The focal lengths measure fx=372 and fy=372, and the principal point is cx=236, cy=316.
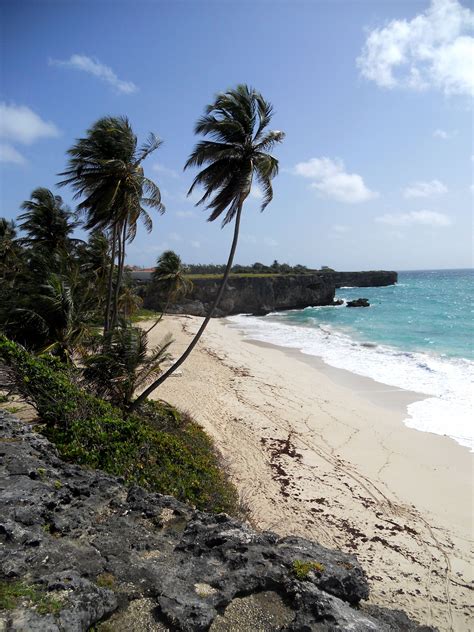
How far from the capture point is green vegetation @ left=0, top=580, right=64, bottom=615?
2914 mm

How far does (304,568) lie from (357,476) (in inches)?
217

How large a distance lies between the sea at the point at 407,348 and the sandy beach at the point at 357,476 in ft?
3.66

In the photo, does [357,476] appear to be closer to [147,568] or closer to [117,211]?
[147,568]

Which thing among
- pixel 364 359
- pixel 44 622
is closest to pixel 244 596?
pixel 44 622

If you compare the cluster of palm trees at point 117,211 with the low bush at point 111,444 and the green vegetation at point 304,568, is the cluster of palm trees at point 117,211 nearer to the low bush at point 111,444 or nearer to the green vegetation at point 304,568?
the low bush at point 111,444

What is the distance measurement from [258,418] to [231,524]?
26.1ft

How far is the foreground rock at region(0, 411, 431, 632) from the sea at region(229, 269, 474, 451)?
914cm

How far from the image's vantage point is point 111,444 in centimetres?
686

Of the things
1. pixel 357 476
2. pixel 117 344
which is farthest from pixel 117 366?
pixel 357 476

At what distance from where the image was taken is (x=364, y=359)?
2275cm

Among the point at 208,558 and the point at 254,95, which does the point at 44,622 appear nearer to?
the point at 208,558

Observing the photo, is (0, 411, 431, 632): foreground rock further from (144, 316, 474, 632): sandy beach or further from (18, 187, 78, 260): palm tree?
(18, 187, 78, 260): palm tree

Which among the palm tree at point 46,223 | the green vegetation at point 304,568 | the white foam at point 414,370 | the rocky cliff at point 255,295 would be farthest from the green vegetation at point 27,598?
the rocky cliff at point 255,295

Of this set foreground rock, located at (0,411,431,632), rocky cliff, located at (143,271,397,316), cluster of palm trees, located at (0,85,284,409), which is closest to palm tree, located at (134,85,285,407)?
cluster of palm trees, located at (0,85,284,409)
